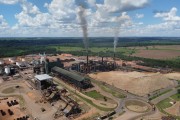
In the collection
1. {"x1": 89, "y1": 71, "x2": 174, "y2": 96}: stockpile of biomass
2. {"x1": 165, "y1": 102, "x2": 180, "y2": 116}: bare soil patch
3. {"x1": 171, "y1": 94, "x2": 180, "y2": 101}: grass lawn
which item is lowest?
{"x1": 165, "y1": 102, "x2": 180, "y2": 116}: bare soil patch

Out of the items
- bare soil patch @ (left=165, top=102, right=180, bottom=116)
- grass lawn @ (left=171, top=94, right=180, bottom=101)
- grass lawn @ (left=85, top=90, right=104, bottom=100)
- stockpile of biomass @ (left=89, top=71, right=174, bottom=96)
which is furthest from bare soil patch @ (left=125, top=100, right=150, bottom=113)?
grass lawn @ (left=171, top=94, right=180, bottom=101)

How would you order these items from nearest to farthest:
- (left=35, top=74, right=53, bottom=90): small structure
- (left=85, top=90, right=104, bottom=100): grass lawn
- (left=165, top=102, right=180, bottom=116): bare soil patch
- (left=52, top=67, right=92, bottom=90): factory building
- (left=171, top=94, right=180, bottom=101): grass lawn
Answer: (left=165, top=102, right=180, bottom=116): bare soil patch → (left=171, top=94, right=180, bottom=101): grass lawn → (left=85, top=90, right=104, bottom=100): grass lawn → (left=35, top=74, right=53, bottom=90): small structure → (left=52, top=67, right=92, bottom=90): factory building

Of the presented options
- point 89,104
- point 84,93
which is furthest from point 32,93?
point 89,104

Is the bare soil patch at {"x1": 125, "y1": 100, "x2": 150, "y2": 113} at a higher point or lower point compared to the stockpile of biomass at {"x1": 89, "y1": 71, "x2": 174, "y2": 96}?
lower

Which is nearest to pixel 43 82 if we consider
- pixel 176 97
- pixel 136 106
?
pixel 136 106

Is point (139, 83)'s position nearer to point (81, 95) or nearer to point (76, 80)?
point (81, 95)

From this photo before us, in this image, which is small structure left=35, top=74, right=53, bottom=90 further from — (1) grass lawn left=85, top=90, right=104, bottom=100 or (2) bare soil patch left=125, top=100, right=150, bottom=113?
(2) bare soil patch left=125, top=100, right=150, bottom=113

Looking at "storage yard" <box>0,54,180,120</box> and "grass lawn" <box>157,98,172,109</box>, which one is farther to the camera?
"grass lawn" <box>157,98,172,109</box>

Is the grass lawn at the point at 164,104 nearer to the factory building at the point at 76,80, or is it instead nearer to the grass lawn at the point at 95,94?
the grass lawn at the point at 95,94

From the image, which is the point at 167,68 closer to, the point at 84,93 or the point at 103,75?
the point at 103,75

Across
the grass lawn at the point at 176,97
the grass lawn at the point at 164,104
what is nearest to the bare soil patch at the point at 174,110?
the grass lawn at the point at 164,104

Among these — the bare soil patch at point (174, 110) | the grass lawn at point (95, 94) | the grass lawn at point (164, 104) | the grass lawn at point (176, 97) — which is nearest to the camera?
the bare soil patch at point (174, 110)
